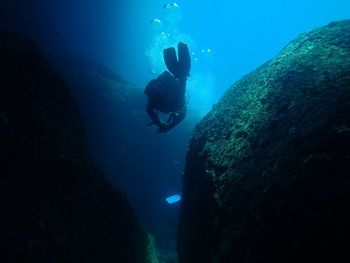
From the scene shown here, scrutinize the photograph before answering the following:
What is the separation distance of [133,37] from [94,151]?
54582 millimetres

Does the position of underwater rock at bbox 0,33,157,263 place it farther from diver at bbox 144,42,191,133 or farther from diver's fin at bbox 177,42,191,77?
diver's fin at bbox 177,42,191,77

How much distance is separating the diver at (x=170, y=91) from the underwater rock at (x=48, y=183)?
4.49ft

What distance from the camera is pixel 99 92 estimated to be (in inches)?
603

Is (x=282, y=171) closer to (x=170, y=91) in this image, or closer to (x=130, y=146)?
(x=170, y=91)

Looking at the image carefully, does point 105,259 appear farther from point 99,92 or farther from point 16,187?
point 99,92

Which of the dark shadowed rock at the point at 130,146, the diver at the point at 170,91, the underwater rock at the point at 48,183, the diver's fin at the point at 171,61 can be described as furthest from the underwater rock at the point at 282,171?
the dark shadowed rock at the point at 130,146

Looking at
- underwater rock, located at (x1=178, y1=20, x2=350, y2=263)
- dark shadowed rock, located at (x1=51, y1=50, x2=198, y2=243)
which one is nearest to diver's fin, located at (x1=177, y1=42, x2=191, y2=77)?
underwater rock, located at (x1=178, y1=20, x2=350, y2=263)

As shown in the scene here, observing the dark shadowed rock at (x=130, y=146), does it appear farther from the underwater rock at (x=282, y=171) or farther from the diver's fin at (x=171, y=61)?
the underwater rock at (x=282, y=171)

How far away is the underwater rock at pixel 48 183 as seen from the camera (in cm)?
278

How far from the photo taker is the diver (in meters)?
5.03

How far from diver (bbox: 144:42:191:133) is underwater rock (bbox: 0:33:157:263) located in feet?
4.49

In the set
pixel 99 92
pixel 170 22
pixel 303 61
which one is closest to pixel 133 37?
pixel 170 22

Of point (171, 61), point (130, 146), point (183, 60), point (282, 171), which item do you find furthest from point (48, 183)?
point (130, 146)

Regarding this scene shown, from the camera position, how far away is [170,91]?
5.30 m
